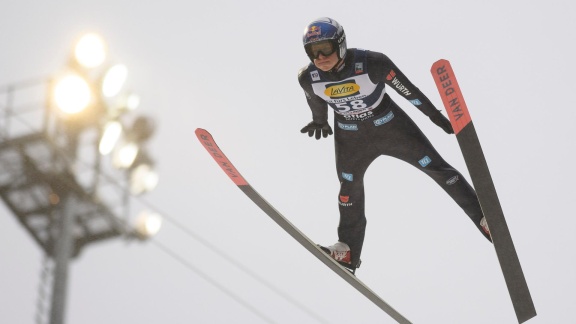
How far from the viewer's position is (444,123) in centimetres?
632

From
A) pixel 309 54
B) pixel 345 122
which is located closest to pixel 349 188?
pixel 345 122

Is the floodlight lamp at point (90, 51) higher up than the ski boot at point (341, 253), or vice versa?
the floodlight lamp at point (90, 51)

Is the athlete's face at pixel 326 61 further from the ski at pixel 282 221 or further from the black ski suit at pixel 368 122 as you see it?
the ski at pixel 282 221

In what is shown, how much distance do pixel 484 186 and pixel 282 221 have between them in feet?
4.99

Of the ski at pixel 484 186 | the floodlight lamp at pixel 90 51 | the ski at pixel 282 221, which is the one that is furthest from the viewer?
the floodlight lamp at pixel 90 51

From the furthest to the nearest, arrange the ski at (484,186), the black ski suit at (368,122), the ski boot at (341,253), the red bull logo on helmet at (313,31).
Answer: the ski boot at (341,253) → the black ski suit at (368,122) → the red bull logo on helmet at (313,31) → the ski at (484,186)

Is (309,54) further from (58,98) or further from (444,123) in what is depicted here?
(58,98)

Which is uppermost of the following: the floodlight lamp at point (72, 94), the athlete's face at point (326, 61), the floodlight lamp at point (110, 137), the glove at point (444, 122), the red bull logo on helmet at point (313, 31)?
the floodlight lamp at point (72, 94)

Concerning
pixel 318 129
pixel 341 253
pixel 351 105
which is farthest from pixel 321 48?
pixel 341 253

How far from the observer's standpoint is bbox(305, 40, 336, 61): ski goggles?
239 inches

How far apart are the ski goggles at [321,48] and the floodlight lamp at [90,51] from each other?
237 inches

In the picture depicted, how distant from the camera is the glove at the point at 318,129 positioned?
6.88m

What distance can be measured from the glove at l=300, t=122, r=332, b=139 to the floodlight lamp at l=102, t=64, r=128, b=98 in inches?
215

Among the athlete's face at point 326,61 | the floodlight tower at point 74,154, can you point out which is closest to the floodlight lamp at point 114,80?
the floodlight tower at point 74,154
